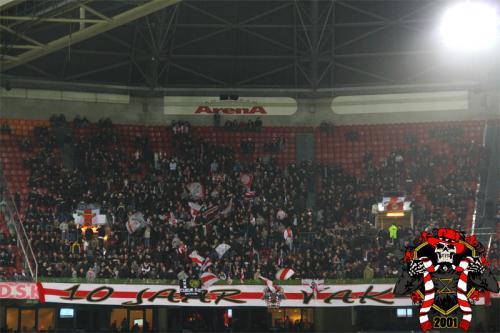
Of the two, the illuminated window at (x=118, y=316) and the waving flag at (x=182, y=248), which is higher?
the waving flag at (x=182, y=248)

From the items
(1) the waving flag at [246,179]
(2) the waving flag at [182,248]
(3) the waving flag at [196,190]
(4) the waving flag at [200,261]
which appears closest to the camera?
(4) the waving flag at [200,261]

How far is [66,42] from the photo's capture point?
41.4 meters

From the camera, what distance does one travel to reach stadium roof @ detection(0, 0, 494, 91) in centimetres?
4862

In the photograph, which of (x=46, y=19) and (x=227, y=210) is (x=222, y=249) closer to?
(x=227, y=210)

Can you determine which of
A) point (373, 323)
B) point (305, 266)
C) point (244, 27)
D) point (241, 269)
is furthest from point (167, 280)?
point (244, 27)

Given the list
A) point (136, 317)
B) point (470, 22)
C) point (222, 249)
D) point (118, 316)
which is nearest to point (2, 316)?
point (118, 316)

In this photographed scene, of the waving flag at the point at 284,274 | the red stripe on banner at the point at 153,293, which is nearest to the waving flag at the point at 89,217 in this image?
the red stripe on banner at the point at 153,293

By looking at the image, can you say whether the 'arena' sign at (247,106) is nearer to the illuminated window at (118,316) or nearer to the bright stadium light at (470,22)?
the bright stadium light at (470,22)

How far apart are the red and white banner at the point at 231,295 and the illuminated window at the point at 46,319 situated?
120 inches

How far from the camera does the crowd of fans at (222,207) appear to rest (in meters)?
41.8

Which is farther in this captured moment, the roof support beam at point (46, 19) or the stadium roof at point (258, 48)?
the stadium roof at point (258, 48)

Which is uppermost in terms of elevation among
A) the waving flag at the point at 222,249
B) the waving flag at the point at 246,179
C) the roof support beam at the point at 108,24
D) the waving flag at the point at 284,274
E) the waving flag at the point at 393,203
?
the roof support beam at the point at 108,24

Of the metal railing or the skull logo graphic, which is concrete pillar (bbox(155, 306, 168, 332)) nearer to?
the metal railing

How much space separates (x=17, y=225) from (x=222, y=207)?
10322mm
